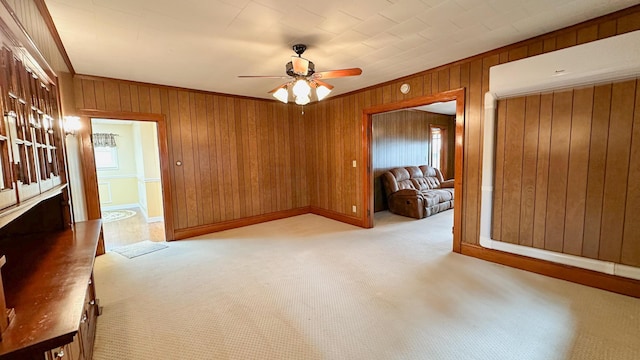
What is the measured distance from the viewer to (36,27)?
1.75 meters

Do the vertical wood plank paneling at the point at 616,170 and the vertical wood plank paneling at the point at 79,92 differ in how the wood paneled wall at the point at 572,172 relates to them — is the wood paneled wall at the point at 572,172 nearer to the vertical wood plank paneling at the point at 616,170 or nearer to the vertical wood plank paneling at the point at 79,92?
the vertical wood plank paneling at the point at 616,170

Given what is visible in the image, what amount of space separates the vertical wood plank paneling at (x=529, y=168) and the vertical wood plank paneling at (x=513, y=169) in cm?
3

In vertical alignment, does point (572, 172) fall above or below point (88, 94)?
below

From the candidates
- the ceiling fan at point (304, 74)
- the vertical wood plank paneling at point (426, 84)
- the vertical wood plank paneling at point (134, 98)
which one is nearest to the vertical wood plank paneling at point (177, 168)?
the vertical wood plank paneling at point (134, 98)

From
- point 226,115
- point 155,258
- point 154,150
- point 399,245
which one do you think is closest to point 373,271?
point 399,245

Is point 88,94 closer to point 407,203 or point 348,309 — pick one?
point 348,309

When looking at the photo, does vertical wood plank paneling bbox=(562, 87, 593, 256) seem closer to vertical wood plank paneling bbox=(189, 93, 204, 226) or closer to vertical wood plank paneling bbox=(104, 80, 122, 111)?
vertical wood plank paneling bbox=(189, 93, 204, 226)

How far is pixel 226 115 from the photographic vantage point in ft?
15.4

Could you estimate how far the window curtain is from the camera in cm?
686

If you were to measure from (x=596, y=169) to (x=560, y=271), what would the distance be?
3.44ft

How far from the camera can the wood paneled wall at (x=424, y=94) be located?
247cm

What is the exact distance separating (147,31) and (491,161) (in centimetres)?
365

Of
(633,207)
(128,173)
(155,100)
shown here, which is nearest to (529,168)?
(633,207)

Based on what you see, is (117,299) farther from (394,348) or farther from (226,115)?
(226,115)
